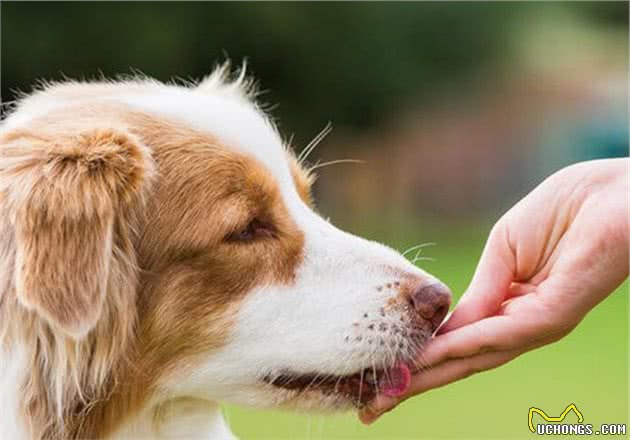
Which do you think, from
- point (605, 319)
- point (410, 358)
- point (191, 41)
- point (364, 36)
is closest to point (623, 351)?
point (605, 319)

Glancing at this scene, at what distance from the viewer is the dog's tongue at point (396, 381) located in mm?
4309

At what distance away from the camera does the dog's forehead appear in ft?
14.9

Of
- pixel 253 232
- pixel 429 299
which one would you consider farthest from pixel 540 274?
pixel 253 232

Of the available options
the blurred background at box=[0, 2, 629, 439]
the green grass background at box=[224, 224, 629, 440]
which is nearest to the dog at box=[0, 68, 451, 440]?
the green grass background at box=[224, 224, 629, 440]

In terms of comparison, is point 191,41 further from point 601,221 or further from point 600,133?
point 601,221

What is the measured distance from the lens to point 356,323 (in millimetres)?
4281

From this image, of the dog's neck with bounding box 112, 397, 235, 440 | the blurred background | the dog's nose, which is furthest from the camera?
the blurred background

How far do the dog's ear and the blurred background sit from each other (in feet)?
56.2

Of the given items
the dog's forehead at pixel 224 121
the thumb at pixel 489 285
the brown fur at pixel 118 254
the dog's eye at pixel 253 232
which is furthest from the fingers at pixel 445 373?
the dog's forehead at pixel 224 121

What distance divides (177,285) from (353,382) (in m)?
0.76

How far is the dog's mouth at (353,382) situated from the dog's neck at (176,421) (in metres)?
0.38

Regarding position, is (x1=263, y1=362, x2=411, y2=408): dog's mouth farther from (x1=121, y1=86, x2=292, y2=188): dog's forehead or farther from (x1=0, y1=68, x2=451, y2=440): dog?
(x1=121, y1=86, x2=292, y2=188): dog's forehead

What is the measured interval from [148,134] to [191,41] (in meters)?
20.9

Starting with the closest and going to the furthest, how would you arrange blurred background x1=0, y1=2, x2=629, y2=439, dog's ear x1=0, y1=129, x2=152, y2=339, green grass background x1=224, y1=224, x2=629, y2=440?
dog's ear x1=0, y1=129, x2=152, y2=339 → green grass background x1=224, y1=224, x2=629, y2=440 → blurred background x1=0, y1=2, x2=629, y2=439
